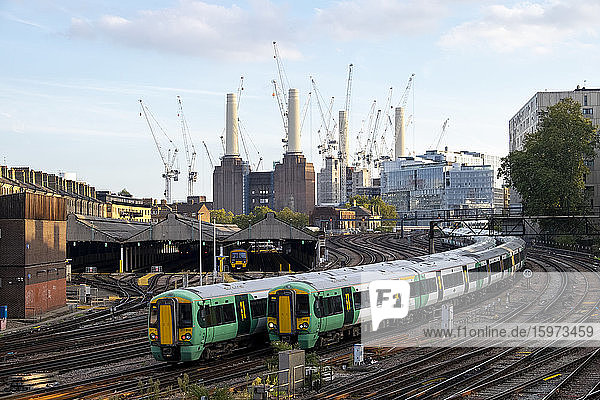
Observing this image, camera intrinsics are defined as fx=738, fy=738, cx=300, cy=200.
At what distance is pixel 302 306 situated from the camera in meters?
30.8

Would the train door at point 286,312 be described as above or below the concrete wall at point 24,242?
below

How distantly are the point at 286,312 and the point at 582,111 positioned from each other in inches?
3910

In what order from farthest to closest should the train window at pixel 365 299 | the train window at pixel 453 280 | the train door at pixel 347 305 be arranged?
the train window at pixel 453 280
the train window at pixel 365 299
the train door at pixel 347 305

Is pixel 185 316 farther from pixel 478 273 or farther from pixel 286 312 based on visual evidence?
pixel 478 273

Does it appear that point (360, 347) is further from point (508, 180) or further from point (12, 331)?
point (508, 180)

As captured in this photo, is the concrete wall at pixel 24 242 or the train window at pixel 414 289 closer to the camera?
the train window at pixel 414 289

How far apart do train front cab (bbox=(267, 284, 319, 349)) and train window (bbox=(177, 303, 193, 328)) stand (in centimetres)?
413

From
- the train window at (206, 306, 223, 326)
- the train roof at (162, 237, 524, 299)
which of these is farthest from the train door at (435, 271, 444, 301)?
the train window at (206, 306, 223, 326)

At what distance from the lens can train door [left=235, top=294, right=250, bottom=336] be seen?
3131 centimetres

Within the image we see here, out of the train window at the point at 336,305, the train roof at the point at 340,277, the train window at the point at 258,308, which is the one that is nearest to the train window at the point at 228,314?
the train roof at the point at 340,277

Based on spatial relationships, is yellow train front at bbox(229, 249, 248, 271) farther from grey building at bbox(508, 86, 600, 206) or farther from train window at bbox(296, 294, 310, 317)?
train window at bbox(296, 294, 310, 317)

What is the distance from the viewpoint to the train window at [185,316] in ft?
94.3

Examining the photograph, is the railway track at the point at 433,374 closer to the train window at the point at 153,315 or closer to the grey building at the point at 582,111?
the train window at the point at 153,315

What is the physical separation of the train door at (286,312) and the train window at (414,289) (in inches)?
388
